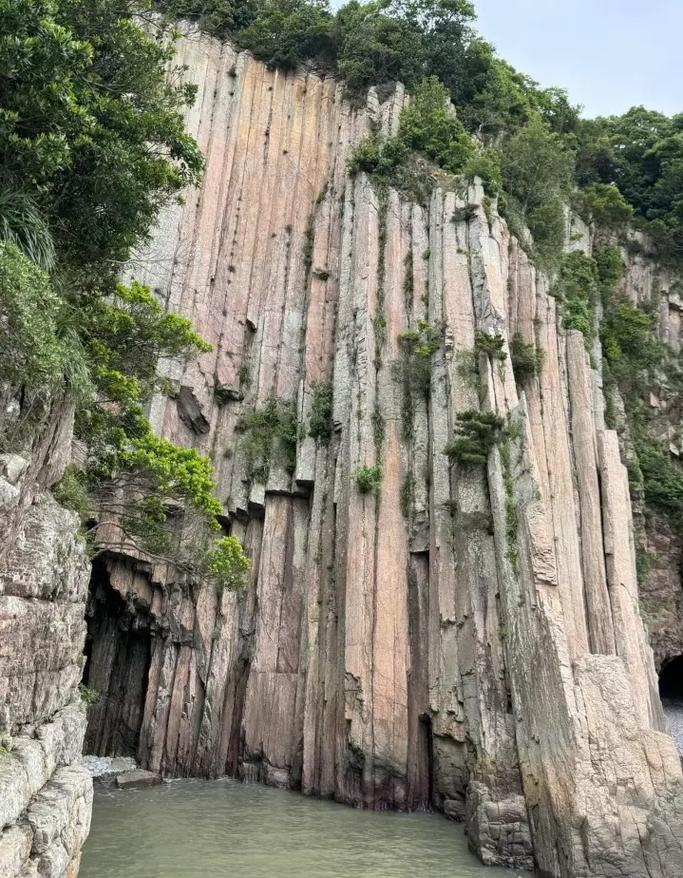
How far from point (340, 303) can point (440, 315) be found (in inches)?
155

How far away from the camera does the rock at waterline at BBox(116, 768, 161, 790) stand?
16.6 metres

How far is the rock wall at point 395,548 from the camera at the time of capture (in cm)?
1209

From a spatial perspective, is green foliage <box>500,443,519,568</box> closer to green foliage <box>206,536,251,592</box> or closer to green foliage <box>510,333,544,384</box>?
green foliage <box>510,333,544,384</box>

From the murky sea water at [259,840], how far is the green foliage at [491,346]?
1133 cm

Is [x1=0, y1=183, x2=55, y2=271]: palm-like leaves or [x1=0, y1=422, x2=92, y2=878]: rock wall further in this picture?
[x1=0, y1=183, x2=55, y2=271]: palm-like leaves

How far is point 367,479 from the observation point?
59.3 feet

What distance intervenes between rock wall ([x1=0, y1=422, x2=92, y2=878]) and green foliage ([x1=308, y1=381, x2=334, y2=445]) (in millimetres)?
11872

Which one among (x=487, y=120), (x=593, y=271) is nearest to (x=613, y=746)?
(x=593, y=271)

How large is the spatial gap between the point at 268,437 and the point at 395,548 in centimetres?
638

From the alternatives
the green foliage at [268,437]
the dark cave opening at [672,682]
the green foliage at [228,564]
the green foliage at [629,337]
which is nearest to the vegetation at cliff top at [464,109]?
the green foliage at [629,337]

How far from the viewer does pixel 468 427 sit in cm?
1695

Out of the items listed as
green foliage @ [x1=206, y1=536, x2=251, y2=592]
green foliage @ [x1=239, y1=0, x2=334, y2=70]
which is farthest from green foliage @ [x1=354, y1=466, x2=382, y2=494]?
green foliage @ [x1=239, y1=0, x2=334, y2=70]

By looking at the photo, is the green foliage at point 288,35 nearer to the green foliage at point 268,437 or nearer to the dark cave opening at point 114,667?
the green foliage at point 268,437

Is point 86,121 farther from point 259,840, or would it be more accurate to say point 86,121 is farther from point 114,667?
point 114,667
